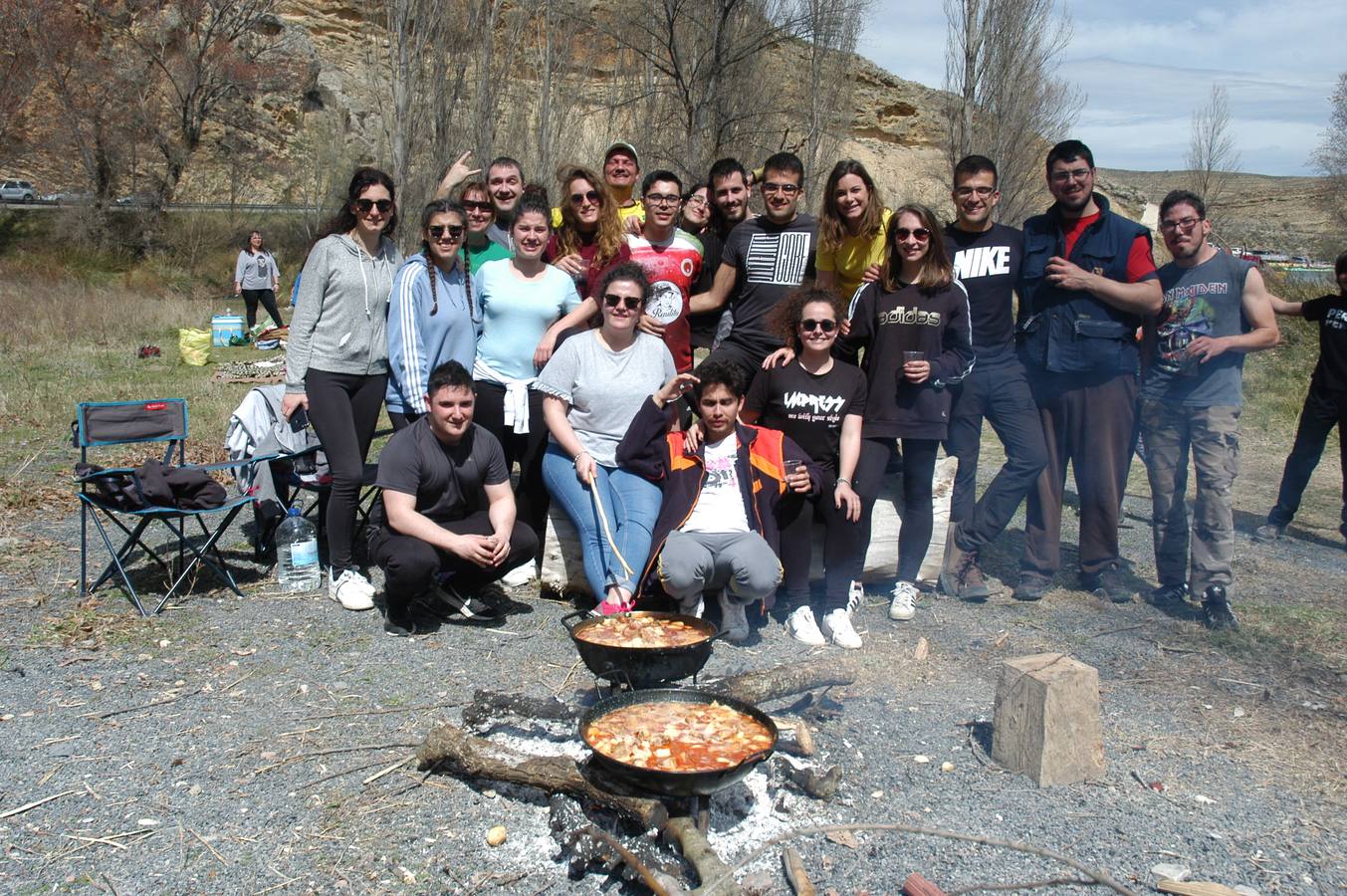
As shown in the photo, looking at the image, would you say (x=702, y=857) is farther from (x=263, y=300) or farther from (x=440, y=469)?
(x=263, y=300)

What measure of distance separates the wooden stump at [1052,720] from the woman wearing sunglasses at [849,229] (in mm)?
2336

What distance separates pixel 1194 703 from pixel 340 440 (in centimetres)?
403

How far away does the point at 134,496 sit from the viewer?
4.67 m

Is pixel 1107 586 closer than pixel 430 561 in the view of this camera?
No

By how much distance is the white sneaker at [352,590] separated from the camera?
478cm

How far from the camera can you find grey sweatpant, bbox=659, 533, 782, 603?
4.26 m

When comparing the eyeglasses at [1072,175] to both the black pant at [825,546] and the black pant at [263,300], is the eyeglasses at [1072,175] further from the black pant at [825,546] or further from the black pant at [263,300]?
the black pant at [263,300]

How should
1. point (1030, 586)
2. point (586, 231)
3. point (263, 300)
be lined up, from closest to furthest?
point (1030, 586) → point (586, 231) → point (263, 300)

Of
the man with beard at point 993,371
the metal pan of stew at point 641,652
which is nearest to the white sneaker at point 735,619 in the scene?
the metal pan of stew at point 641,652

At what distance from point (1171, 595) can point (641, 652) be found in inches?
128

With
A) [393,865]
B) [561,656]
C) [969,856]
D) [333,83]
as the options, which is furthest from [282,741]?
[333,83]

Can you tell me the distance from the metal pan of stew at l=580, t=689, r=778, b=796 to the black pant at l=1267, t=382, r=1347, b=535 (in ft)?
17.1

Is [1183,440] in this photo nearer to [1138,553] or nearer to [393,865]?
[1138,553]

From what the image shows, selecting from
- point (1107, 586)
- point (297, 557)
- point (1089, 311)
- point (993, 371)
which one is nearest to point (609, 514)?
point (297, 557)
